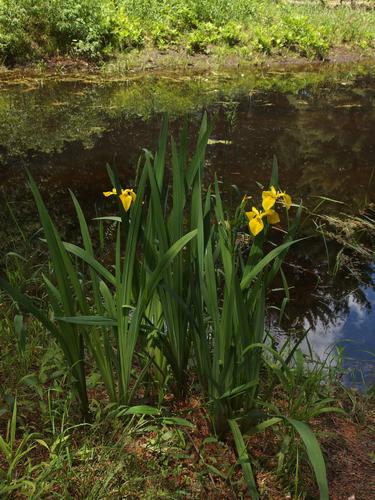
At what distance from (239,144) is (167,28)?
5548 mm

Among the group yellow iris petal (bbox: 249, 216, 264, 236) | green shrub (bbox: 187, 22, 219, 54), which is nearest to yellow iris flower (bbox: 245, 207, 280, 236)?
yellow iris petal (bbox: 249, 216, 264, 236)

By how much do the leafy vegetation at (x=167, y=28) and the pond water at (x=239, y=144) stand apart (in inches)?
40.9

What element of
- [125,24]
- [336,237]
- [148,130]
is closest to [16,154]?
[148,130]

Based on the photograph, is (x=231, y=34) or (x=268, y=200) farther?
(x=231, y=34)

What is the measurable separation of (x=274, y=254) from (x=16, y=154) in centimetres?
408

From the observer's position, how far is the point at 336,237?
357 cm

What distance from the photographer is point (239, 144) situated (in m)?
5.50

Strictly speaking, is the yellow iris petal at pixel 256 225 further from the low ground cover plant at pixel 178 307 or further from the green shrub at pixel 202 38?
the green shrub at pixel 202 38

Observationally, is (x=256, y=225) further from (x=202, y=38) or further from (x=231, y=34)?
(x=231, y=34)

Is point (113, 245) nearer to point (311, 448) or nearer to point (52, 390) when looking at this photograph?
point (52, 390)

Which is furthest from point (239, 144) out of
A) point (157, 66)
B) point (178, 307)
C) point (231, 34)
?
point (231, 34)

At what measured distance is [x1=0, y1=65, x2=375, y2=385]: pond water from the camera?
9.72ft

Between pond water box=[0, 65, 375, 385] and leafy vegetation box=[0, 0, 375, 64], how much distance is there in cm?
104

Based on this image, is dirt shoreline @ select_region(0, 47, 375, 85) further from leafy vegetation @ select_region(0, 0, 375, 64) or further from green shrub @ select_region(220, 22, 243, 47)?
green shrub @ select_region(220, 22, 243, 47)
